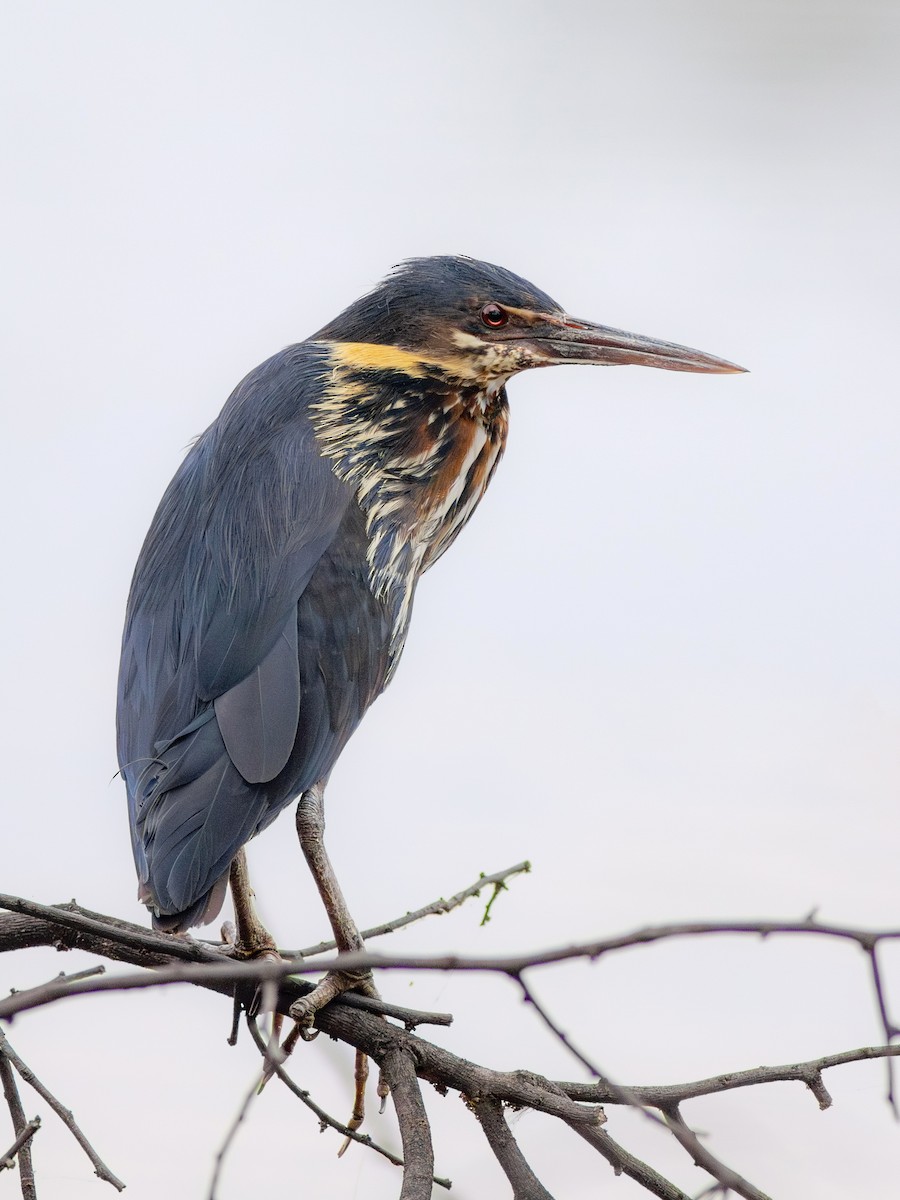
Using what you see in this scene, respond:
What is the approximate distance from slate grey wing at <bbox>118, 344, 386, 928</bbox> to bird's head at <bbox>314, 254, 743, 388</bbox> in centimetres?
11

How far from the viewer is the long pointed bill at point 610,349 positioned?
1.48 metres

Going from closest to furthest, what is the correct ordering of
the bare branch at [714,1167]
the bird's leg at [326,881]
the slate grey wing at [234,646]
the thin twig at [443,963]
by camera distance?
the thin twig at [443,963], the bare branch at [714,1167], the slate grey wing at [234,646], the bird's leg at [326,881]

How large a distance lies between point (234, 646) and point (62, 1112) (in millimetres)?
451

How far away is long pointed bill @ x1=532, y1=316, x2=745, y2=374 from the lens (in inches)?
58.2

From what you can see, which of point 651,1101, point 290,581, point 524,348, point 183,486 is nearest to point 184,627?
point 290,581

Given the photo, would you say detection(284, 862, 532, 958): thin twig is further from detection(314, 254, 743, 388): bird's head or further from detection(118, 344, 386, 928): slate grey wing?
detection(314, 254, 743, 388): bird's head

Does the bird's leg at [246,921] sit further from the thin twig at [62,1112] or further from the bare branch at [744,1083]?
the bare branch at [744,1083]

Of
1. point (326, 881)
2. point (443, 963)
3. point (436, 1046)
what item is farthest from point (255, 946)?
point (443, 963)

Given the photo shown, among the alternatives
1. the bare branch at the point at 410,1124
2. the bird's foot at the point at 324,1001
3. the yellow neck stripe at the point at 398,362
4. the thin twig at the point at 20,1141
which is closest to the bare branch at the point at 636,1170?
the bare branch at the point at 410,1124

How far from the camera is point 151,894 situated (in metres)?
1.14

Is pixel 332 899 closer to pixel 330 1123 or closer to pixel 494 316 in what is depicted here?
pixel 330 1123

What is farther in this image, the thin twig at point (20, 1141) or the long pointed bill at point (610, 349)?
the long pointed bill at point (610, 349)

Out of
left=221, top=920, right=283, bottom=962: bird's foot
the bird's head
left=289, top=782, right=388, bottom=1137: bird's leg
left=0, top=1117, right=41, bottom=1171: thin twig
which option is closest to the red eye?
the bird's head

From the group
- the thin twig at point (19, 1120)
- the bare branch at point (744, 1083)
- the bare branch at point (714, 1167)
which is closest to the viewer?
the bare branch at point (714, 1167)
